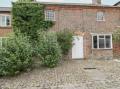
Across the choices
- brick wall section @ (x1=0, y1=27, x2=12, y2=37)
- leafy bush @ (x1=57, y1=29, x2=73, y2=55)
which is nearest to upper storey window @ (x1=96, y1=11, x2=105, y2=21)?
leafy bush @ (x1=57, y1=29, x2=73, y2=55)

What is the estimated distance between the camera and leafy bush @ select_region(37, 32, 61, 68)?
74.5 ft

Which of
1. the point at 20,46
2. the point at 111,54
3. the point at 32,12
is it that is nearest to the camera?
the point at 20,46

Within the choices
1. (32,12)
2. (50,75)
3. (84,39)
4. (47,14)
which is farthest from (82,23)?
(50,75)

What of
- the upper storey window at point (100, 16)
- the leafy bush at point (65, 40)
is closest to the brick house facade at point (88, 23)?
the upper storey window at point (100, 16)

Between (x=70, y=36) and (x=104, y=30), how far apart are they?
4.54m

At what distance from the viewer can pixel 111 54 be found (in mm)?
29312

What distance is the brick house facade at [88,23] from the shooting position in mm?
28969

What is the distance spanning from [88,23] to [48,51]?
328 inches

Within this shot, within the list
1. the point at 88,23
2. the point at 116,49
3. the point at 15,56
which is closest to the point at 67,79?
the point at 15,56

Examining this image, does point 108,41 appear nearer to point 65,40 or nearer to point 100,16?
point 100,16

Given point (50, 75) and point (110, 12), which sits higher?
point (110, 12)

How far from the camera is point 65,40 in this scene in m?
26.8

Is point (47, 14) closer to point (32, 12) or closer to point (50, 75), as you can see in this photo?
point (32, 12)

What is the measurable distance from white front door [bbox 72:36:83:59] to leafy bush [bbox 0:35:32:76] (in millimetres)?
7637
